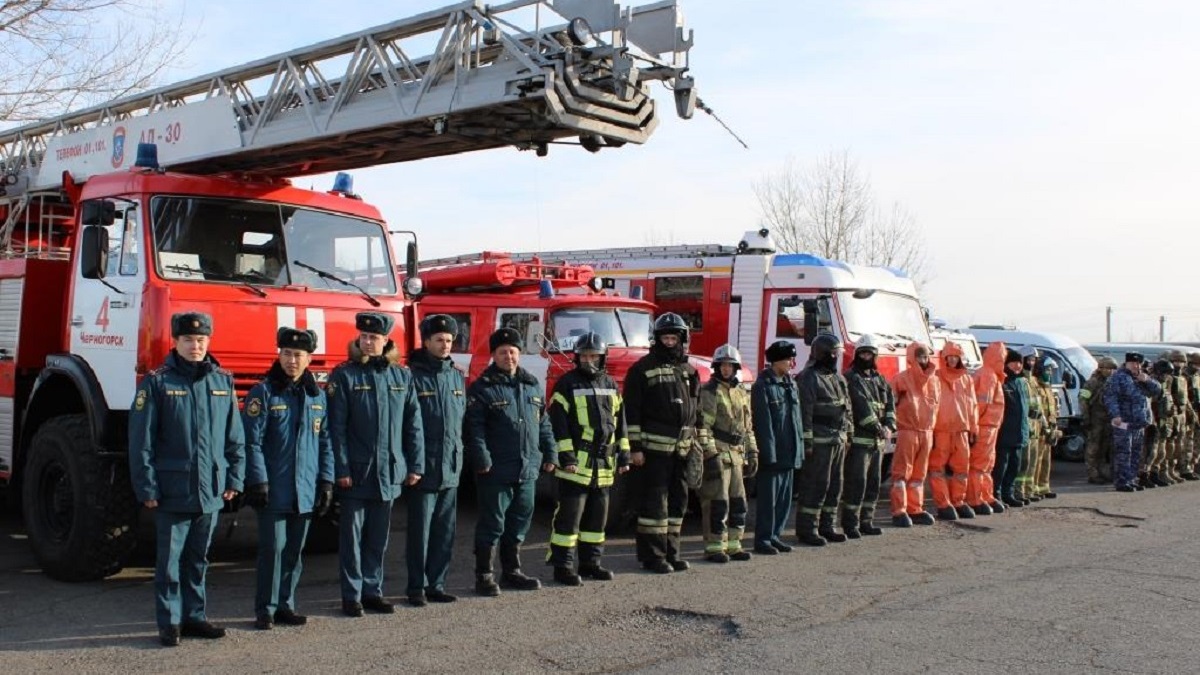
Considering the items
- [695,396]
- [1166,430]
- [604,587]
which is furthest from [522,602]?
[1166,430]

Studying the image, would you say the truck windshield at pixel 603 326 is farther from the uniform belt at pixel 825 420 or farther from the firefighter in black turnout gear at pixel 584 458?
the firefighter in black turnout gear at pixel 584 458

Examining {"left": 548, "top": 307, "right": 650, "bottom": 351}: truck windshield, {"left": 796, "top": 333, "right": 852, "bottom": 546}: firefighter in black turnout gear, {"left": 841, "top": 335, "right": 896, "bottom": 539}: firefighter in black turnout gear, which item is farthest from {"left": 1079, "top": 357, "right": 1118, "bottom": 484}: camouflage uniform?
{"left": 548, "top": 307, "right": 650, "bottom": 351}: truck windshield

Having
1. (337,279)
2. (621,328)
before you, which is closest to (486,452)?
(337,279)

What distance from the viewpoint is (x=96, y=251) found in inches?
301

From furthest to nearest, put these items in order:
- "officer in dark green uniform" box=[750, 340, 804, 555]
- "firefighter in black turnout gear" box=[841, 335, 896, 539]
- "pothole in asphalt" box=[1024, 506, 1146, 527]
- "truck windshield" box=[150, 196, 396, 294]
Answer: "pothole in asphalt" box=[1024, 506, 1146, 527], "firefighter in black turnout gear" box=[841, 335, 896, 539], "officer in dark green uniform" box=[750, 340, 804, 555], "truck windshield" box=[150, 196, 396, 294]

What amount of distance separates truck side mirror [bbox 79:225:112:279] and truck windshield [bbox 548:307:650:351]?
4640mm

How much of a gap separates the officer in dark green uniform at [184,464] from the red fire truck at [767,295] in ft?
26.8

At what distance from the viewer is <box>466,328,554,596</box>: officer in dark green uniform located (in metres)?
7.66

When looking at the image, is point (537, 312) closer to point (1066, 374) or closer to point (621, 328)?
point (621, 328)

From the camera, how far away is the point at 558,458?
26.3 feet

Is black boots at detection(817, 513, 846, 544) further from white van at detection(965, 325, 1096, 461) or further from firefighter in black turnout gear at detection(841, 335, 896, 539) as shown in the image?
white van at detection(965, 325, 1096, 461)

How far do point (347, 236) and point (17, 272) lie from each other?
2659 mm

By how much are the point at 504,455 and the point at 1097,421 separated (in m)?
11.2

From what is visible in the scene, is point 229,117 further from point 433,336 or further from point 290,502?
point 290,502
